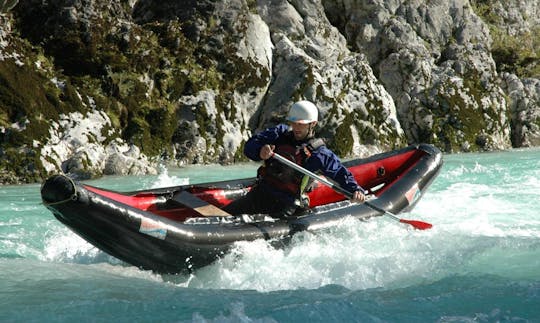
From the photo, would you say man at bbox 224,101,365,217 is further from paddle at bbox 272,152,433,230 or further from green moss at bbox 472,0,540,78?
green moss at bbox 472,0,540,78

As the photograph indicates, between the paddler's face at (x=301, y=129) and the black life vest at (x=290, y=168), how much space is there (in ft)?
0.26

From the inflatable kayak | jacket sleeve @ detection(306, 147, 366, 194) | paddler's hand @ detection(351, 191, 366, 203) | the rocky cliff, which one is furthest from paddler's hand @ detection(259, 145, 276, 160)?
the rocky cliff

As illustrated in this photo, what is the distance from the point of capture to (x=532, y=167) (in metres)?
13.1

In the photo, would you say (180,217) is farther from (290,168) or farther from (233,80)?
(233,80)

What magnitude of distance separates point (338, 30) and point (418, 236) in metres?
17.5

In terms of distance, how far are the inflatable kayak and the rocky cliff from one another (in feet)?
17.5

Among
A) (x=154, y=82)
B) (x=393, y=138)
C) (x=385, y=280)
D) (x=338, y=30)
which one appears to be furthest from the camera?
(x=338, y=30)

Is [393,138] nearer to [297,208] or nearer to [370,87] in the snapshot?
[370,87]

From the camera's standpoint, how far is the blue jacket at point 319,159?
555cm

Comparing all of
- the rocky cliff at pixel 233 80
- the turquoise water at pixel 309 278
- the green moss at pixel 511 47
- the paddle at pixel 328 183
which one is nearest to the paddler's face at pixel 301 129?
the paddle at pixel 328 183

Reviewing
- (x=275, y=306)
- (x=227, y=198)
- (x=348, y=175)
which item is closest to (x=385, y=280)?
(x=275, y=306)

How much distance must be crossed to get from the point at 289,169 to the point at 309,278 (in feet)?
4.85

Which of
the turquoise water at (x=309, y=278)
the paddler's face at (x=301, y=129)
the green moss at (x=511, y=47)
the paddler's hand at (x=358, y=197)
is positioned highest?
the green moss at (x=511, y=47)

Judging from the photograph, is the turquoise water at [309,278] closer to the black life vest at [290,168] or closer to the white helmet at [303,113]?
the black life vest at [290,168]
